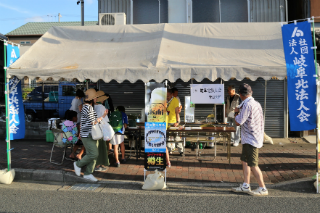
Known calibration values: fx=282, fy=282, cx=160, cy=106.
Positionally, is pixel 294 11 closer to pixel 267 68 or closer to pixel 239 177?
pixel 267 68

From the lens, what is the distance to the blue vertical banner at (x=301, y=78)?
5391mm

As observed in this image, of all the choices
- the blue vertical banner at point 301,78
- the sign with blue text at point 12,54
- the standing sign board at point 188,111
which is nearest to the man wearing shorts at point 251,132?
the blue vertical banner at point 301,78

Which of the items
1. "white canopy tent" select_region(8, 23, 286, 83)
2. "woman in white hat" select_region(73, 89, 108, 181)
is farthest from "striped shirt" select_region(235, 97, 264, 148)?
"woman in white hat" select_region(73, 89, 108, 181)

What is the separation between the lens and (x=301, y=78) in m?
5.42

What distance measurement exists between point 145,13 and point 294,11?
21.0ft

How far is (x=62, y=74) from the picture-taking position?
632 centimetres

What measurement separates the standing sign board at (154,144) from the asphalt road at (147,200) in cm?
56

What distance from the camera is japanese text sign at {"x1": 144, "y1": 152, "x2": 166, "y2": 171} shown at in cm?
594

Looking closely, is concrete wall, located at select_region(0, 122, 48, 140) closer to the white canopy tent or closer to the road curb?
the white canopy tent

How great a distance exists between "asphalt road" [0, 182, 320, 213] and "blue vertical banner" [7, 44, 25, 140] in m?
1.31

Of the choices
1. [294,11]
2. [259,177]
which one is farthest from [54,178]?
[294,11]

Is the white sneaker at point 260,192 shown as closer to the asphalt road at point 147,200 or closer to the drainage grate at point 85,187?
the asphalt road at point 147,200

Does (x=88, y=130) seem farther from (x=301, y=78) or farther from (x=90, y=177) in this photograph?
(x=301, y=78)

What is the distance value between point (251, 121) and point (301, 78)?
137 centimetres
